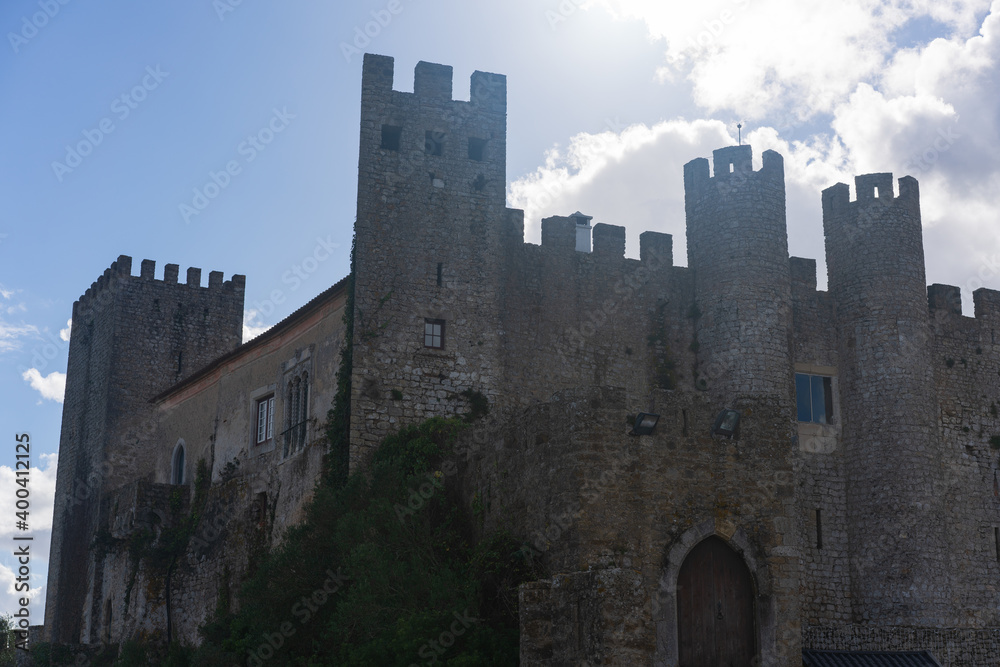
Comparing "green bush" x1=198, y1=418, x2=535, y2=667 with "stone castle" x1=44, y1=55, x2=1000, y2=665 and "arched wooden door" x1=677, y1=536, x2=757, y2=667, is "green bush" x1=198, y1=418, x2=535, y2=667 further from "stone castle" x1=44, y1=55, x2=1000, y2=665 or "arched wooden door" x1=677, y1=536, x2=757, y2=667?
"arched wooden door" x1=677, y1=536, x2=757, y2=667

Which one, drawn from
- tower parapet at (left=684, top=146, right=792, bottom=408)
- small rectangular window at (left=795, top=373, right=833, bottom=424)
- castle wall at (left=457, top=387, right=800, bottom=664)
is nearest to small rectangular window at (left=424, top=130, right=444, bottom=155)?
tower parapet at (left=684, top=146, right=792, bottom=408)

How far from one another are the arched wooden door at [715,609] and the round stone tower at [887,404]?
1150 cm

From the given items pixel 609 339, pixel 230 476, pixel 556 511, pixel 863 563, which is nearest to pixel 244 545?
pixel 230 476

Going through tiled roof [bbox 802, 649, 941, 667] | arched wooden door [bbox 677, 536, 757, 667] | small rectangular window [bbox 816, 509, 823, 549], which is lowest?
tiled roof [bbox 802, 649, 941, 667]

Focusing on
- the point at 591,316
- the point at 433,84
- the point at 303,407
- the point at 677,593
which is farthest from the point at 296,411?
the point at 677,593

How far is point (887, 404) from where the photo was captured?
91.3 ft

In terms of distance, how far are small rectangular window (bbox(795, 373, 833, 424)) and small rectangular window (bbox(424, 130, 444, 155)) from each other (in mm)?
10400

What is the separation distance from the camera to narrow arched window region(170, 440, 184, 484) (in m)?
34.7

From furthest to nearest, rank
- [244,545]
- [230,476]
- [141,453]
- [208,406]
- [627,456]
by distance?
[141,453] → [208,406] → [230,476] → [244,545] → [627,456]

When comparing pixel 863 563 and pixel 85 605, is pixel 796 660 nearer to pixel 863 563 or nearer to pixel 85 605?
pixel 863 563

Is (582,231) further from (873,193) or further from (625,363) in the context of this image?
(873,193)

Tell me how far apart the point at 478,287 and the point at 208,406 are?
11.3 m

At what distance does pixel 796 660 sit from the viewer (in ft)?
54.3

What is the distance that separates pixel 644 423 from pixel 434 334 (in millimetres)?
8988
